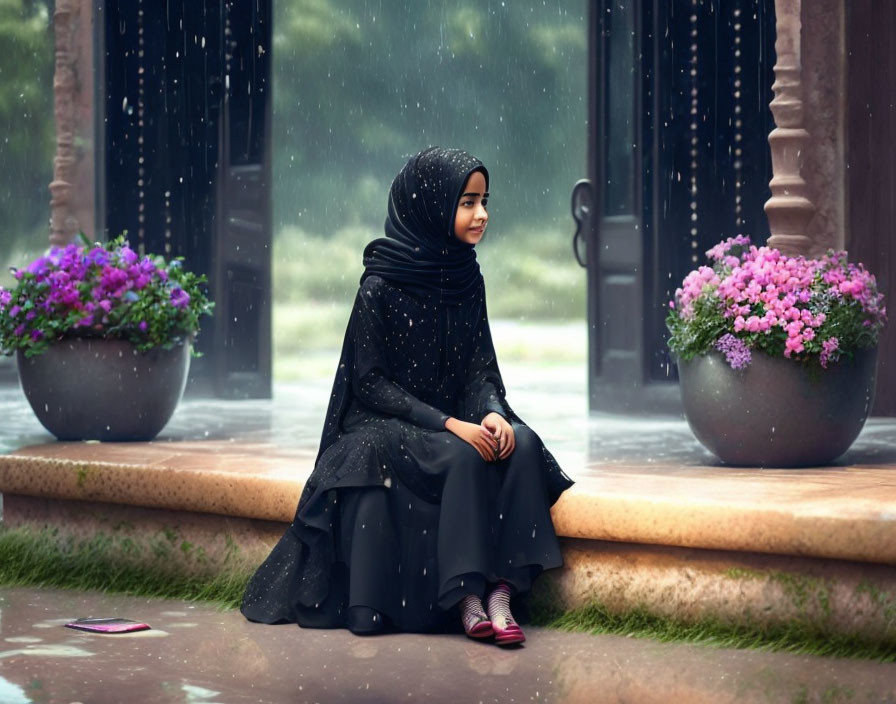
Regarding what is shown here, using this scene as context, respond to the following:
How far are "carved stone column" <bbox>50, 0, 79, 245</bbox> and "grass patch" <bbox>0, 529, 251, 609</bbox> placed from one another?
281cm

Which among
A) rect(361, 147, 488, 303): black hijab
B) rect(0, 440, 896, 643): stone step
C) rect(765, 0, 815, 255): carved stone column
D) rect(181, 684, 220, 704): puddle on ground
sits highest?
rect(765, 0, 815, 255): carved stone column

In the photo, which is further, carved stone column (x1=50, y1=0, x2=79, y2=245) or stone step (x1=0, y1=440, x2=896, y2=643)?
carved stone column (x1=50, y1=0, x2=79, y2=245)

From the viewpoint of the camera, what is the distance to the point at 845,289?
201 inches

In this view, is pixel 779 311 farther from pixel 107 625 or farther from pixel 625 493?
pixel 107 625

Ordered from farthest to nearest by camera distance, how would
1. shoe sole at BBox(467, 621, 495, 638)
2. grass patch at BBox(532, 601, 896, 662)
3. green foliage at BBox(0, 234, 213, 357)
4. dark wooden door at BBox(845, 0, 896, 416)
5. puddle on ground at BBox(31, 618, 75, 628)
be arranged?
dark wooden door at BBox(845, 0, 896, 416) → green foliage at BBox(0, 234, 213, 357) → puddle on ground at BBox(31, 618, 75, 628) → shoe sole at BBox(467, 621, 495, 638) → grass patch at BBox(532, 601, 896, 662)

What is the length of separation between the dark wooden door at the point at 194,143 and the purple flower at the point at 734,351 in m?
4.27

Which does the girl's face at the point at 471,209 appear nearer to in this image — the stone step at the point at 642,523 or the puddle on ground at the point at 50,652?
the stone step at the point at 642,523

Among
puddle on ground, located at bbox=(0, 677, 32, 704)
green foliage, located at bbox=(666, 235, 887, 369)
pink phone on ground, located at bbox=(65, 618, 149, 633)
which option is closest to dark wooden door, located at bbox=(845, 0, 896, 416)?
green foliage, located at bbox=(666, 235, 887, 369)

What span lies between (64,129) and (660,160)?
3.21m

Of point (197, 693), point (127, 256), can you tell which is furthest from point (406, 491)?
point (127, 256)

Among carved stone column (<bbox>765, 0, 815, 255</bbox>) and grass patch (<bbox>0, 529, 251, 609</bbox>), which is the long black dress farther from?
carved stone column (<bbox>765, 0, 815, 255</bbox>)

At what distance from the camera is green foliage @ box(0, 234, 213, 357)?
5883 mm

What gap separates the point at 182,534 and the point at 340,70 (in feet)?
54.6

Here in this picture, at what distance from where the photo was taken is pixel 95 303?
589 centimetres
